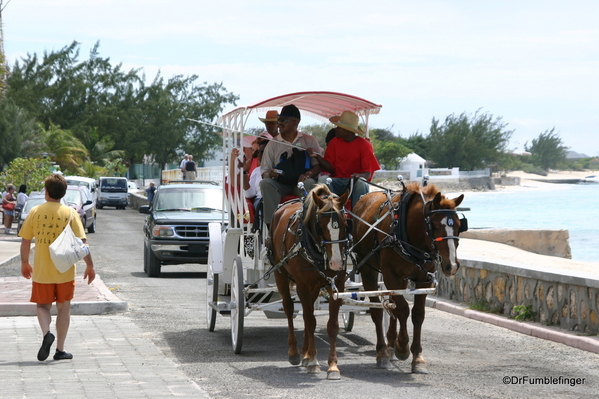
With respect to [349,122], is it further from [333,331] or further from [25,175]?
[25,175]

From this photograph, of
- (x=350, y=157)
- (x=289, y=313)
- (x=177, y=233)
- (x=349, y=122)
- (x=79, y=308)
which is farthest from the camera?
(x=177, y=233)

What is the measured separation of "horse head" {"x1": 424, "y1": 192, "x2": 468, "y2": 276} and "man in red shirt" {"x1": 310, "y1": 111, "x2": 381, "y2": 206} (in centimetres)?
188

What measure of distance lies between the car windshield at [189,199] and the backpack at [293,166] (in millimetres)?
10348

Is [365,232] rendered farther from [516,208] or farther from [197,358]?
[516,208]

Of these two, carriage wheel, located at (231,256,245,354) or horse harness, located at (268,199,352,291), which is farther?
carriage wheel, located at (231,256,245,354)

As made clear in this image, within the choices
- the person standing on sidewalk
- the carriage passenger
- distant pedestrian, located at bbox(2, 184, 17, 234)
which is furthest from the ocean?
the person standing on sidewalk

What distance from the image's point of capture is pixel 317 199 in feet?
27.0

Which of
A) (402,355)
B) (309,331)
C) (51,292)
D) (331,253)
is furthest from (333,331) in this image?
(51,292)

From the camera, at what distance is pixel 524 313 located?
11.6 metres

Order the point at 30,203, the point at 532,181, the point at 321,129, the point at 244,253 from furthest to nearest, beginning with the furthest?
1. the point at 532,181
2. the point at 321,129
3. the point at 30,203
4. the point at 244,253

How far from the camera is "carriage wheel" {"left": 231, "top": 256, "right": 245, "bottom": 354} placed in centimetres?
943

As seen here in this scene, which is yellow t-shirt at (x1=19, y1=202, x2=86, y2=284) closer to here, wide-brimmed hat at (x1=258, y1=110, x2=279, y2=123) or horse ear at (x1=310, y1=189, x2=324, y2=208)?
horse ear at (x1=310, y1=189, x2=324, y2=208)

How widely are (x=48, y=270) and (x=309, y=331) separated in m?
2.63

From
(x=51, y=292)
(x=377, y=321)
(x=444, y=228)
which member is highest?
(x=444, y=228)
